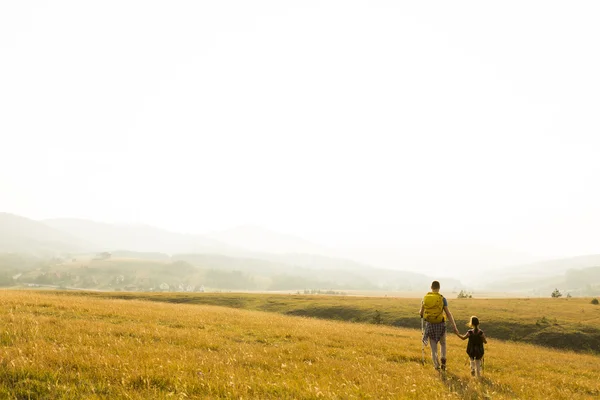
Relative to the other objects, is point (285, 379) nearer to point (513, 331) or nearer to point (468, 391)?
point (468, 391)

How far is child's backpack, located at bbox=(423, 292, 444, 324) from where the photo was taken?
14.8 m

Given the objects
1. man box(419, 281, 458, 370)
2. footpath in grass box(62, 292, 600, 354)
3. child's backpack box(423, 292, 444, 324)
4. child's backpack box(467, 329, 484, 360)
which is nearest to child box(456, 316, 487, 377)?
child's backpack box(467, 329, 484, 360)

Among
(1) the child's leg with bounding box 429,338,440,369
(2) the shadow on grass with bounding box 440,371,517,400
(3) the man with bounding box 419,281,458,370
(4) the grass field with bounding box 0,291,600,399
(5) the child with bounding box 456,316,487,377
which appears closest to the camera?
(4) the grass field with bounding box 0,291,600,399

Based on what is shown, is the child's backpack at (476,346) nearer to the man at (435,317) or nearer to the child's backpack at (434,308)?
the man at (435,317)

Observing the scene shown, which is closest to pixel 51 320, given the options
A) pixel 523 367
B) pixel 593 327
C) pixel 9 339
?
pixel 9 339

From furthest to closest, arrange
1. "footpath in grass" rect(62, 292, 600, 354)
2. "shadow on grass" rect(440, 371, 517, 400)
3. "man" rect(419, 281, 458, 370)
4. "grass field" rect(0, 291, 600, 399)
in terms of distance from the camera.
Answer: "footpath in grass" rect(62, 292, 600, 354)
"man" rect(419, 281, 458, 370)
"shadow on grass" rect(440, 371, 517, 400)
"grass field" rect(0, 291, 600, 399)

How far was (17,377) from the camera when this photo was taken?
8070 mm

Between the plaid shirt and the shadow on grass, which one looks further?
the plaid shirt

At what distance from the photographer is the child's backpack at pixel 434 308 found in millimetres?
14797

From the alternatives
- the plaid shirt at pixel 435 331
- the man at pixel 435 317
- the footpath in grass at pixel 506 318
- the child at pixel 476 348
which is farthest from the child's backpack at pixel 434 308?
the footpath in grass at pixel 506 318

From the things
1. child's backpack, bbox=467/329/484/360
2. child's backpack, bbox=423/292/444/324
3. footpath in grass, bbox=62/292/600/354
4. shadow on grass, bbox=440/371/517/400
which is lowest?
footpath in grass, bbox=62/292/600/354

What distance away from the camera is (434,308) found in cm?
1491

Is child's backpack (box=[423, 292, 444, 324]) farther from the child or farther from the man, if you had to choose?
the child

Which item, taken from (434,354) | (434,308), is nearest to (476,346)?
(434,354)
